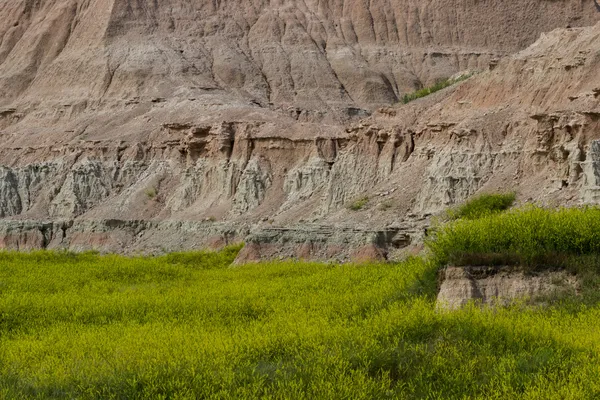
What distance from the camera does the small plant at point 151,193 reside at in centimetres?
5386

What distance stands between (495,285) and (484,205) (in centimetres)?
1458

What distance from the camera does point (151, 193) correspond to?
54031 mm

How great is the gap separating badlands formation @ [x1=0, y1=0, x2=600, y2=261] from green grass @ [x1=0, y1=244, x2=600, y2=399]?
13.5m

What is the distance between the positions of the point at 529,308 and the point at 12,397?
37.8ft

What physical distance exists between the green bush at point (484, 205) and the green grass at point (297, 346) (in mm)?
9454

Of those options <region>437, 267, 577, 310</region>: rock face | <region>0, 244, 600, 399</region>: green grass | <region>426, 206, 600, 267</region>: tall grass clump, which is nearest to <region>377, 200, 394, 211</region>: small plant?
<region>0, 244, 600, 399</region>: green grass

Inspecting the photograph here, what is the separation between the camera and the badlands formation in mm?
38594

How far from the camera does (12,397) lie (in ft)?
42.8

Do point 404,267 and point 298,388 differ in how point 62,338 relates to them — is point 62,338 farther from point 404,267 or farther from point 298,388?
point 404,267

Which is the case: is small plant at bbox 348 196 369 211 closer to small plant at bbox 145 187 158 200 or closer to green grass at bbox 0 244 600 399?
green grass at bbox 0 244 600 399

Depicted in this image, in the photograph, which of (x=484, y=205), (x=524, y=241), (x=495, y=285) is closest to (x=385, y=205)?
(x=484, y=205)

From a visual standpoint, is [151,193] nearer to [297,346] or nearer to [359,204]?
[359,204]

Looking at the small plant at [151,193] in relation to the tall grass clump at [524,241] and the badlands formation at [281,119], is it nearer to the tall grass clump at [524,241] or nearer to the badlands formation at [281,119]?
the badlands formation at [281,119]

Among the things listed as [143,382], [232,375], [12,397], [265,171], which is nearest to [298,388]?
[232,375]
